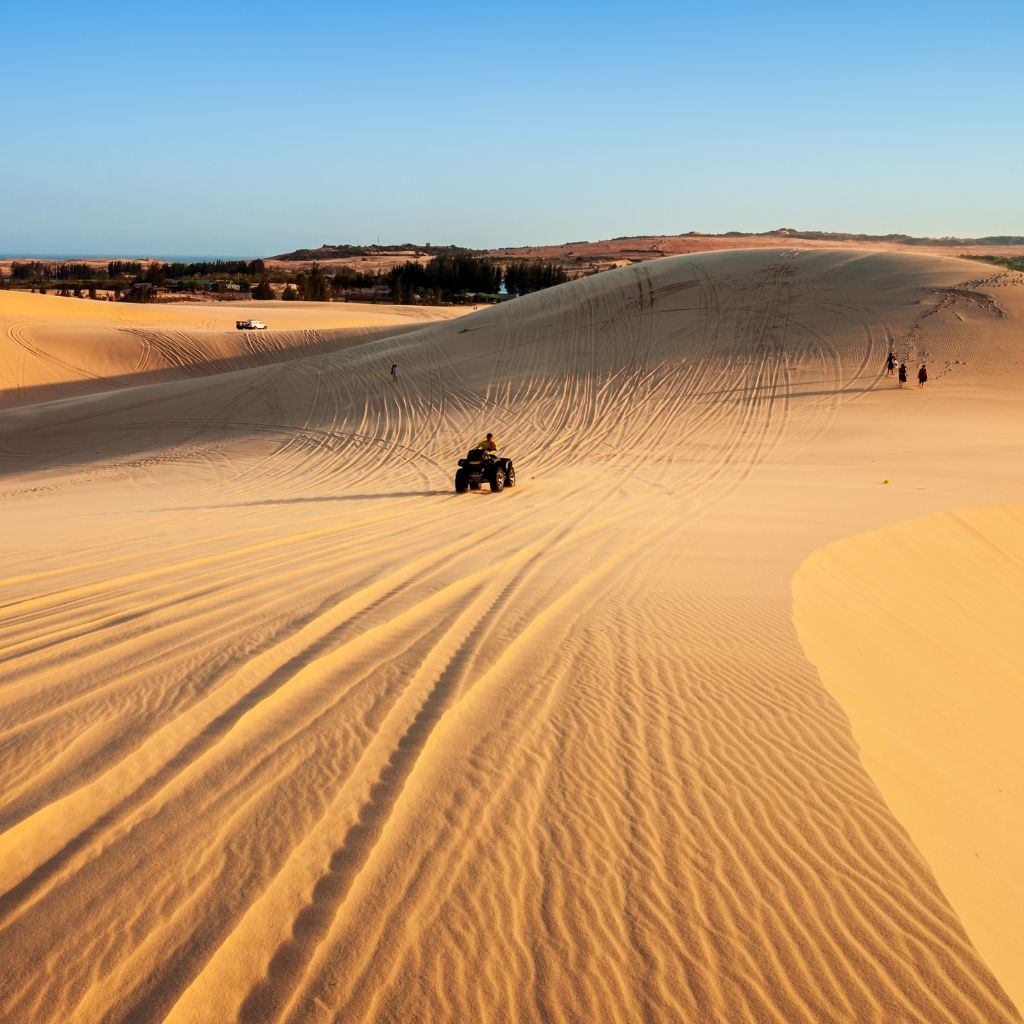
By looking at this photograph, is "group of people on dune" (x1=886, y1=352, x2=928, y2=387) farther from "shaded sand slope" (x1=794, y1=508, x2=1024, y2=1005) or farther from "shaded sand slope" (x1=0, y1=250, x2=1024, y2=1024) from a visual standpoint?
"shaded sand slope" (x1=794, y1=508, x2=1024, y2=1005)

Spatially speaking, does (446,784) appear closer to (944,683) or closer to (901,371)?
(944,683)

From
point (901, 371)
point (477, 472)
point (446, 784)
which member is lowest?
point (901, 371)

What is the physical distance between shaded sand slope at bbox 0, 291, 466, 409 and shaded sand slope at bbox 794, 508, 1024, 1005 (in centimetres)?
3574

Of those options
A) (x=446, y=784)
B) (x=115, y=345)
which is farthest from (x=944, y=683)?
(x=115, y=345)

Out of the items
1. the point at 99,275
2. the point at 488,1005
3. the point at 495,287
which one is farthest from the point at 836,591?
the point at 99,275

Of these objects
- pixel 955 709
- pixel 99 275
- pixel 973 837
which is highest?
pixel 973 837

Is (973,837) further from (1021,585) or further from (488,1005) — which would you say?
(1021,585)

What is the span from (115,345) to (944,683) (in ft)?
143

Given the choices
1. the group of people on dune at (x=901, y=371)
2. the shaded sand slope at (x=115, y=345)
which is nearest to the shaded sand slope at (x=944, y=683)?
the group of people on dune at (x=901, y=371)

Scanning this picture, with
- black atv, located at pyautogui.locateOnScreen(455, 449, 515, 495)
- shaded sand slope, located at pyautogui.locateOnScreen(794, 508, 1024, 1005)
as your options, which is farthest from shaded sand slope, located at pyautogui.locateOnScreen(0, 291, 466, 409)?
shaded sand slope, located at pyautogui.locateOnScreen(794, 508, 1024, 1005)

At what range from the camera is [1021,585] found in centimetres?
1157

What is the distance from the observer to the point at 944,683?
7.39 metres

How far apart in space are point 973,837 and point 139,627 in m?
5.40

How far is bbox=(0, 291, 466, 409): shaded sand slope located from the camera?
40625 mm
